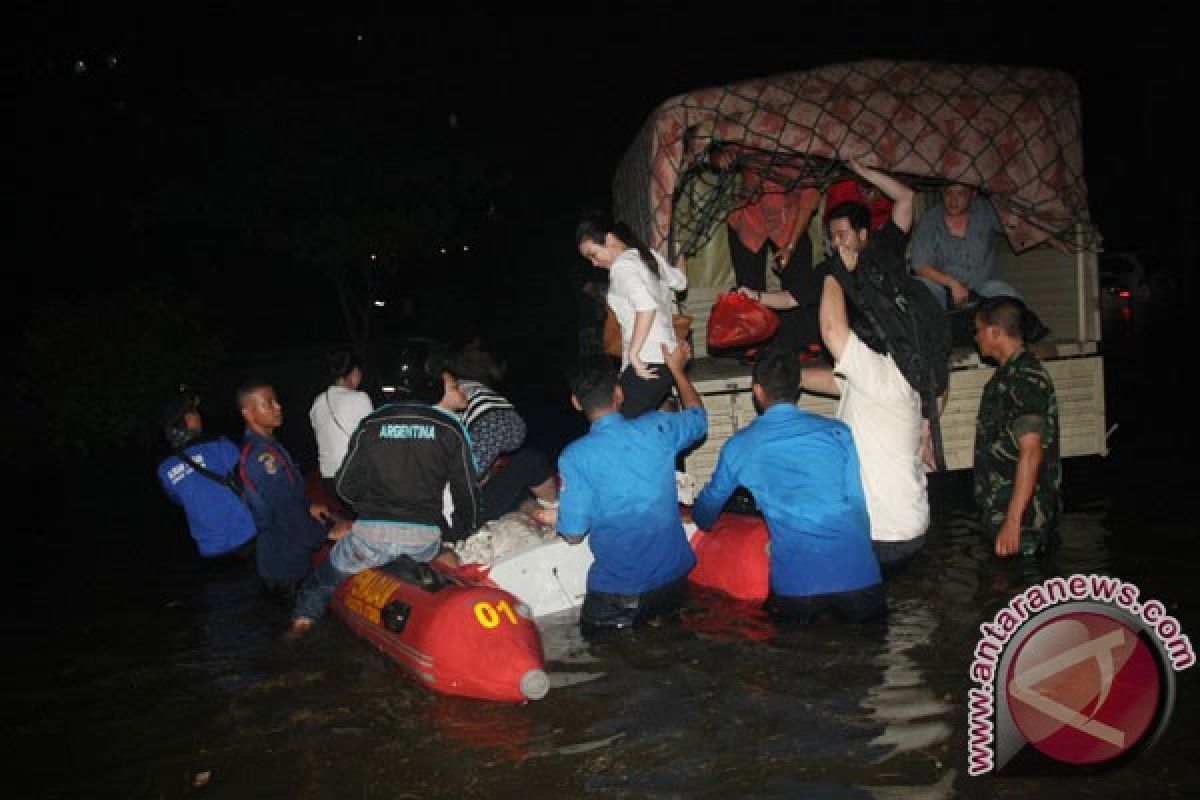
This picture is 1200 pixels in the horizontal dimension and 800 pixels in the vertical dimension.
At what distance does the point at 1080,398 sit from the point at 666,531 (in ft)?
13.2

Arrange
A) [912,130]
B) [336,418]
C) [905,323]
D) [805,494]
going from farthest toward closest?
[336,418] < [912,130] < [905,323] < [805,494]

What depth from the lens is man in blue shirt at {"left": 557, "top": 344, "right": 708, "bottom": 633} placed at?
17.6 ft

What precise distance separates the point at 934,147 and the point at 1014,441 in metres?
2.46

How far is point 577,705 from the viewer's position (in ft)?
15.5

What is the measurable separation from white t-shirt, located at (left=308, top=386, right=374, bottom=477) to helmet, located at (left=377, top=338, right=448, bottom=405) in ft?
6.15

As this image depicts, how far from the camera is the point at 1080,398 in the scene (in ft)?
25.3

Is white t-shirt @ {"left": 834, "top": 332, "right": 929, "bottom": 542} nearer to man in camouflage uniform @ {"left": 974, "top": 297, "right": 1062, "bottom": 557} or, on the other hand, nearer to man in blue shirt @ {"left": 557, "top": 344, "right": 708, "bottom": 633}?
man in camouflage uniform @ {"left": 974, "top": 297, "right": 1062, "bottom": 557}

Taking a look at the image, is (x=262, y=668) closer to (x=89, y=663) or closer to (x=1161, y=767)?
(x=89, y=663)

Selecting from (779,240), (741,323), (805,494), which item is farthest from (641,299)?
(779,240)

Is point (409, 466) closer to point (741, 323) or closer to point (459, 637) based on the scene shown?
point (459, 637)

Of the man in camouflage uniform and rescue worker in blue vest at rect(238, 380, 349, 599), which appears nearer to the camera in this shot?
the man in camouflage uniform

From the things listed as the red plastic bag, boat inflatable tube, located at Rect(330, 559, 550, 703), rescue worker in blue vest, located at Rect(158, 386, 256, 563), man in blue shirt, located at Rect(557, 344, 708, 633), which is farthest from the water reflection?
rescue worker in blue vest, located at Rect(158, 386, 256, 563)

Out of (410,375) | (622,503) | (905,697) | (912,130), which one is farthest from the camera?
(912,130)

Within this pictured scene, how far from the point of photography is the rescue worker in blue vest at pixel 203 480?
274 inches
